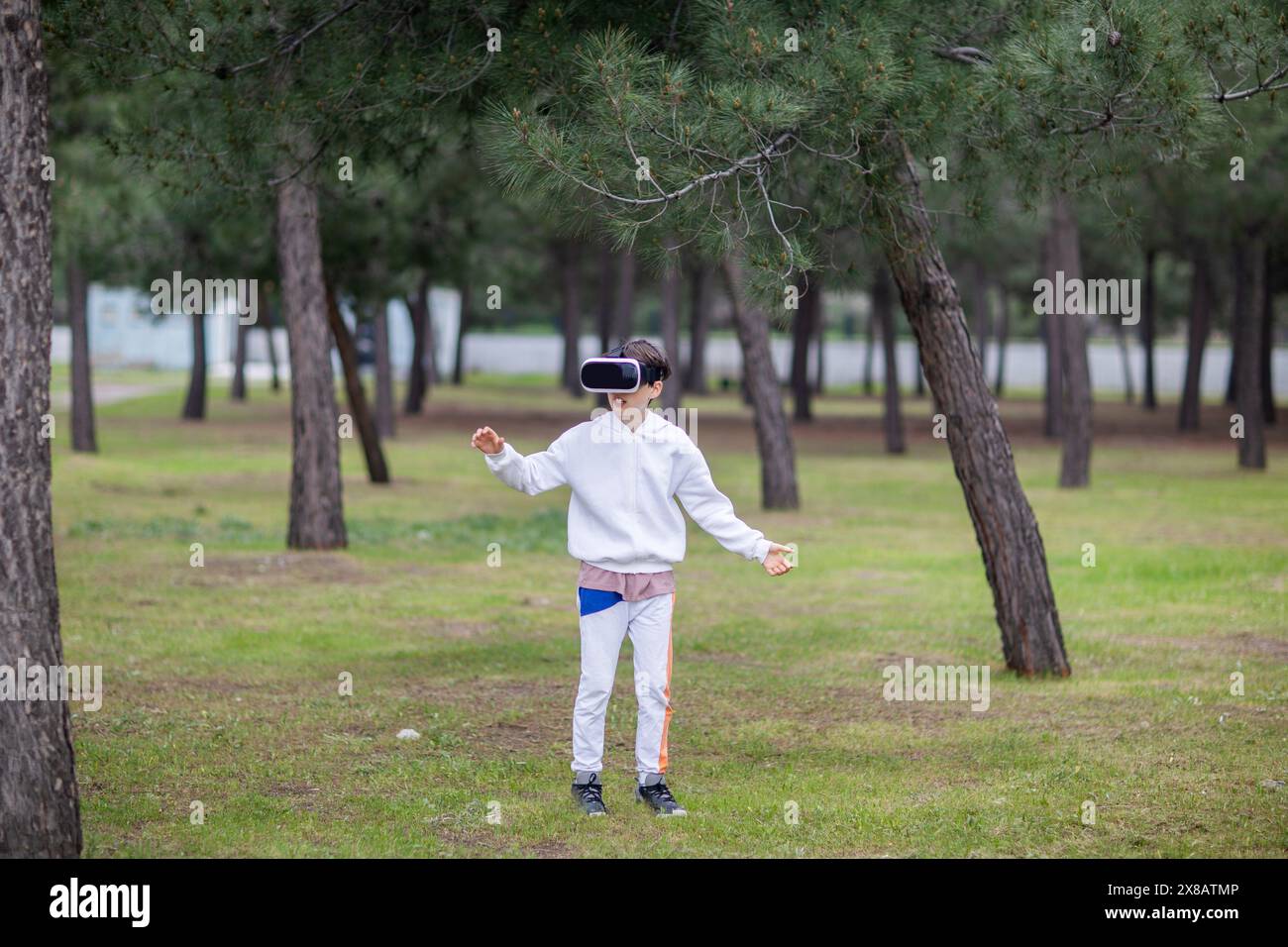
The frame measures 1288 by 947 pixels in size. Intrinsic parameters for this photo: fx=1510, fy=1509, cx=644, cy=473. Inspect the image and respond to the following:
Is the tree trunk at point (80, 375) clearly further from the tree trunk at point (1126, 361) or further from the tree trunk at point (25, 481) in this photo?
the tree trunk at point (1126, 361)

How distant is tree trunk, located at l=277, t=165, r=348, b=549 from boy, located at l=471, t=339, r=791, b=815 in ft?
28.1

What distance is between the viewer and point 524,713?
7.67 metres

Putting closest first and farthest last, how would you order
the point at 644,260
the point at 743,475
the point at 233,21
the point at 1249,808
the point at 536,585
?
the point at 1249,808
the point at 644,260
the point at 233,21
the point at 536,585
the point at 743,475

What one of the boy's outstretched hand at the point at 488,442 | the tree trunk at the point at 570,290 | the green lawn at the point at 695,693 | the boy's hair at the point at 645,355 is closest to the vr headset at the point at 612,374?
the boy's hair at the point at 645,355

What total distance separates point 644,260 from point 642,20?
→ 147cm

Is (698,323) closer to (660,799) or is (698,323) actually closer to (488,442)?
(660,799)

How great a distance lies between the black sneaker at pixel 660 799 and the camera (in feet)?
18.8

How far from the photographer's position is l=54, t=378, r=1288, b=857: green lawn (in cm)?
562

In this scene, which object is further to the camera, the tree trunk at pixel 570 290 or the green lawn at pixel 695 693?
the tree trunk at pixel 570 290

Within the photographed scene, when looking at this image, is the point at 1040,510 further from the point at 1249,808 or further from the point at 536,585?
the point at 1249,808

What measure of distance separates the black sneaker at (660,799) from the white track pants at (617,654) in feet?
0.68

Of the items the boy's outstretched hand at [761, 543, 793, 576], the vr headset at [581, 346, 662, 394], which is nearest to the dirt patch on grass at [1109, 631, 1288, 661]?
the boy's outstretched hand at [761, 543, 793, 576]

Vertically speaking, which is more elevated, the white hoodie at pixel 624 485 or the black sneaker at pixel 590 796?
the white hoodie at pixel 624 485

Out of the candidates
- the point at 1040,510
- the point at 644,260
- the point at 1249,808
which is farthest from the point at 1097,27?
the point at 1040,510
